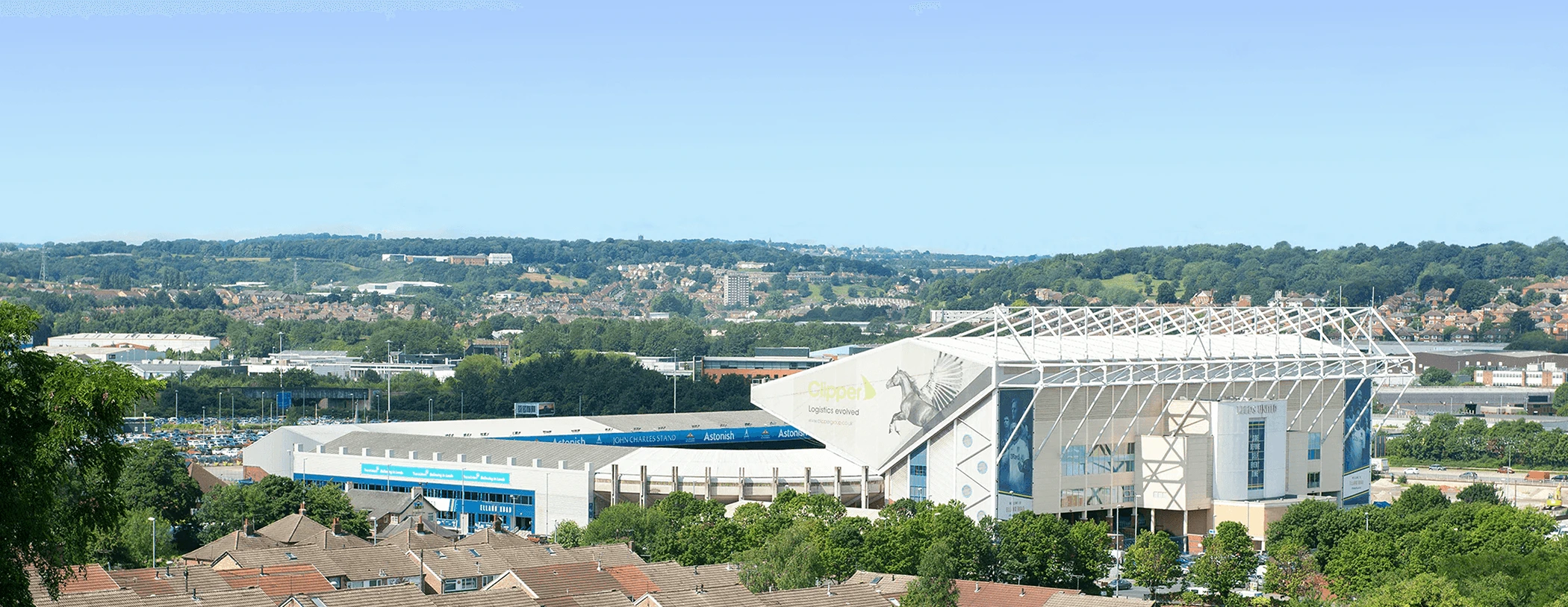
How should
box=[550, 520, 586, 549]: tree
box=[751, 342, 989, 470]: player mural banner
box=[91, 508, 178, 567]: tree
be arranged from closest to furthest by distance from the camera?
box=[91, 508, 178, 567]: tree, box=[550, 520, 586, 549]: tree, box=[751, 342, 989, 470]: player mural banner

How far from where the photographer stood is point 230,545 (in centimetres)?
5728

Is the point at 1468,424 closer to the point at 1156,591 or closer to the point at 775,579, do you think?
the point at 1156,591

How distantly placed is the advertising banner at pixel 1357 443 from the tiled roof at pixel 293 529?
42435 millimetres

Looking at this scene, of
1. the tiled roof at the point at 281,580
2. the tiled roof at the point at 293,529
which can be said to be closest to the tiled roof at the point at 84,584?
the tiled roof at the point at 281,580

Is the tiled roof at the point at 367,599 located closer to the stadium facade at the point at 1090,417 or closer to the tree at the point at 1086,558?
the tree at the point at 1086,558

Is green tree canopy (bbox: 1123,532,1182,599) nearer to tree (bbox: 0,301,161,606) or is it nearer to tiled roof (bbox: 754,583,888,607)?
tiled roof (bbox: 754,583,888,607)

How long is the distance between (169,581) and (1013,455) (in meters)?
34.3

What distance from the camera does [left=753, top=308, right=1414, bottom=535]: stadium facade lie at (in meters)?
69.9

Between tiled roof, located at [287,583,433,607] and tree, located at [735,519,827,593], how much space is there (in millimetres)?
9434

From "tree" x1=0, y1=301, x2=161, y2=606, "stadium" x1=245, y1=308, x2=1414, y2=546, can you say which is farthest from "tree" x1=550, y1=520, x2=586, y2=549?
"tree" x1=0, y1=301, x2=161, y2=606

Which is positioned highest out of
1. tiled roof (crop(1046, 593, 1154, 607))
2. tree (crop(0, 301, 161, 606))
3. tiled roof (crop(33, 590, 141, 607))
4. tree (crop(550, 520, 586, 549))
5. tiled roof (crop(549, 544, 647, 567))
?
tree (crop(0, 301, 161, 606))

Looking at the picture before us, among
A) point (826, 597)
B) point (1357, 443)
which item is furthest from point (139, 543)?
point (1357, 443)

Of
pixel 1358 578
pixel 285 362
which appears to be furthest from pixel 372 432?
pixel 285 362

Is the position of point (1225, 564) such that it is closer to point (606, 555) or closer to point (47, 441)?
point (606, 555)
